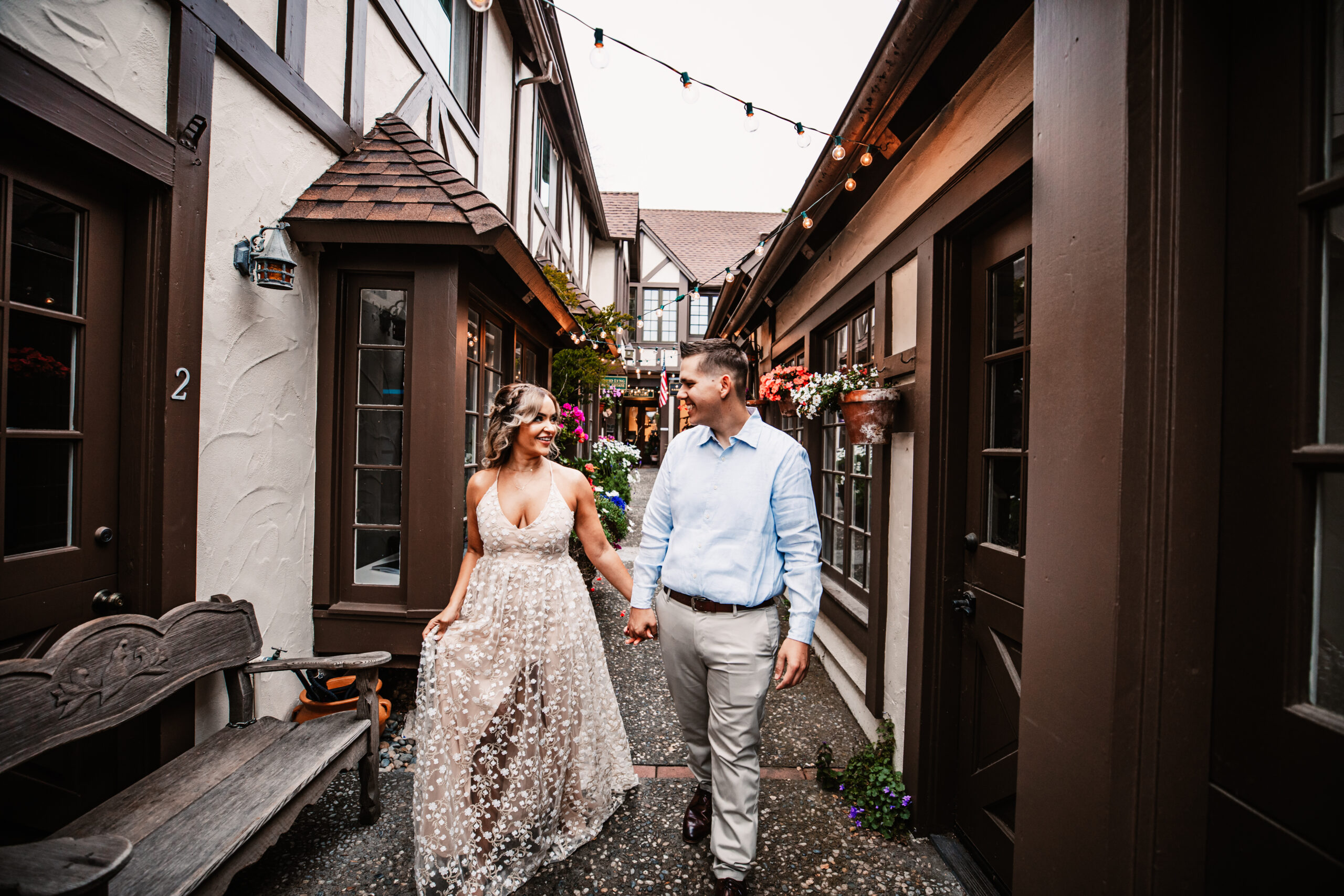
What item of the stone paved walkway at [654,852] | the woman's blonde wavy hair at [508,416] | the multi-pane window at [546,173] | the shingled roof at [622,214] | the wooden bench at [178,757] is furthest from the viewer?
the shingled roof at [622,214]

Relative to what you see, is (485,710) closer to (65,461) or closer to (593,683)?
(593,683)

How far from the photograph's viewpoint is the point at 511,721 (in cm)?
233

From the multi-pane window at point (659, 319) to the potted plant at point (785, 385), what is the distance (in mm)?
16612

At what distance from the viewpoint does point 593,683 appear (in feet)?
8.45

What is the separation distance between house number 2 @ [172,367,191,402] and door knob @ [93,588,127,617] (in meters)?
0.79

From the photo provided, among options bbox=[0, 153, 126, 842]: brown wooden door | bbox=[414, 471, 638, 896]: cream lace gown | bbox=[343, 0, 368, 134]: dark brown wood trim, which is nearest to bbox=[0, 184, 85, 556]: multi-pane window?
bbox=[0, 153, 126, 842]: brown wooden door

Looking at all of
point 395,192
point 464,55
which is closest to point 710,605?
point 395,192

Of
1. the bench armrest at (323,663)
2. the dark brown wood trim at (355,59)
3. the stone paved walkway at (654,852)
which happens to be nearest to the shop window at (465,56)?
the dark brown wood trim at (355,59)

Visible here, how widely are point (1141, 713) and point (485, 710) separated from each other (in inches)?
81.9

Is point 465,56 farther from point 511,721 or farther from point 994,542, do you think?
point 994,542

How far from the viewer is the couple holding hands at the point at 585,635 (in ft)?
7.05

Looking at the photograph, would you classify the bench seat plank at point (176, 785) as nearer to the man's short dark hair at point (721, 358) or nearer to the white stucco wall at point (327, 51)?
the man's short dark hair at point (721, 358)

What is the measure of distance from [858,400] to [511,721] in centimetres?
215

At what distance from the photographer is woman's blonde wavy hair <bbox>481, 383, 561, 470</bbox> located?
246cm
